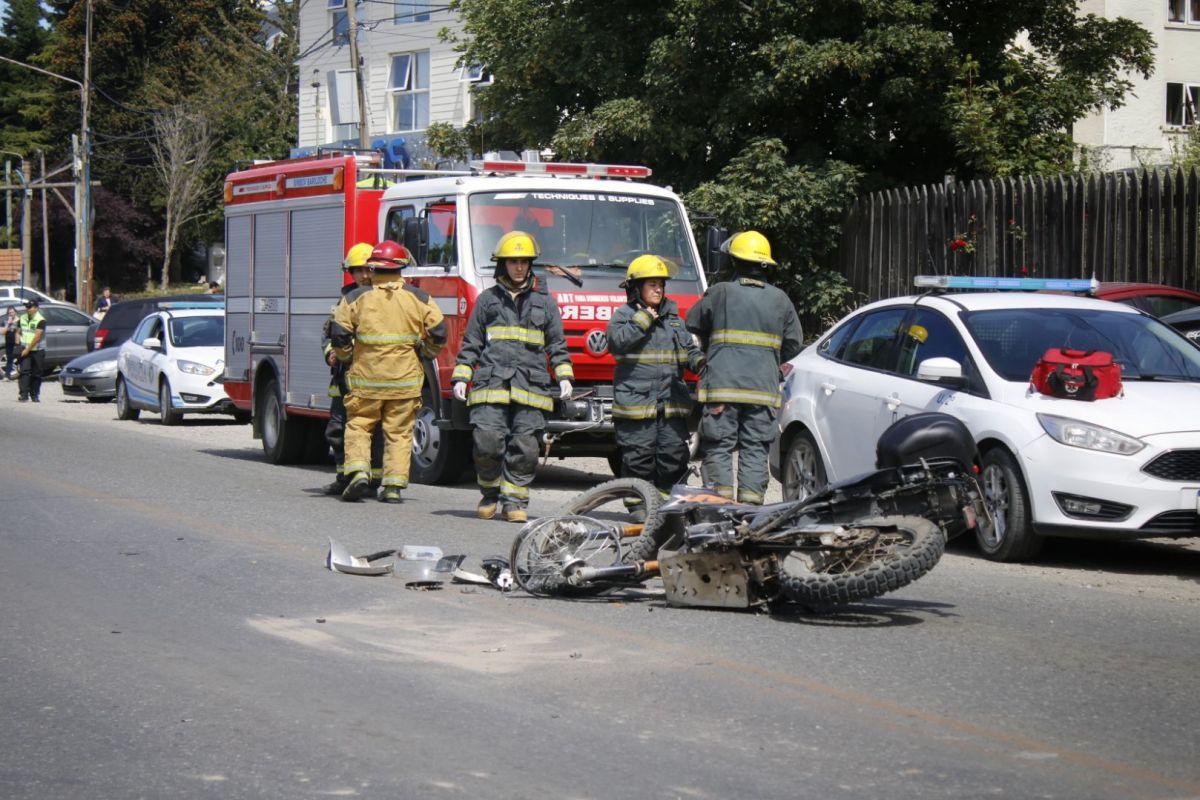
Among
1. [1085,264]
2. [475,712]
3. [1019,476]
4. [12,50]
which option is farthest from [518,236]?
[12,50]

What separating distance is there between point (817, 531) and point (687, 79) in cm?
1469

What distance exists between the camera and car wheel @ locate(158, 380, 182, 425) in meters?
23.1

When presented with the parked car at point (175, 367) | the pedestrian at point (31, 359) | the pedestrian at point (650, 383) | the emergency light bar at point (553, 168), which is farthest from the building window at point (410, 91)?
the pedestrian at point (650, 383)

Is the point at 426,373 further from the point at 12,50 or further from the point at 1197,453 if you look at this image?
the point at 12,50

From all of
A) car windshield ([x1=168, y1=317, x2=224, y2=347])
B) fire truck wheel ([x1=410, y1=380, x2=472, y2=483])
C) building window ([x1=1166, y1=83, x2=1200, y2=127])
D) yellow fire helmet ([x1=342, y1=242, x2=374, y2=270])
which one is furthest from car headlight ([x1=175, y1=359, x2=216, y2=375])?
building window ([x1=1166, y1=83, x2=1200, y2=127])

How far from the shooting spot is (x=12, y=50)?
3214 inches

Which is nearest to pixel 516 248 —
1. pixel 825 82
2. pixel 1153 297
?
pixel 1153 297

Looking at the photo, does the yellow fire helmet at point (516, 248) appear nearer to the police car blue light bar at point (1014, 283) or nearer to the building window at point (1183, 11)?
the police car blue light bar at point (1014, 283)

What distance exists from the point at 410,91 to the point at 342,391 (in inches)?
1274

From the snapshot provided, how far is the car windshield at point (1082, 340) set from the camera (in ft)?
33.4

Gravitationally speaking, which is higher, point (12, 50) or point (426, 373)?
point (12, 50)

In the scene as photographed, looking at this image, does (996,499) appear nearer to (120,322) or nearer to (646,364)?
(646,364)

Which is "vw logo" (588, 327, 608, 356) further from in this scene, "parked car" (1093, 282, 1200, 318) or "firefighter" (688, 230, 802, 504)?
"parked car" (1093, 282, 1200, 318)

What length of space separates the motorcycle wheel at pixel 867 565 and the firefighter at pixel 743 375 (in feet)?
8.42
